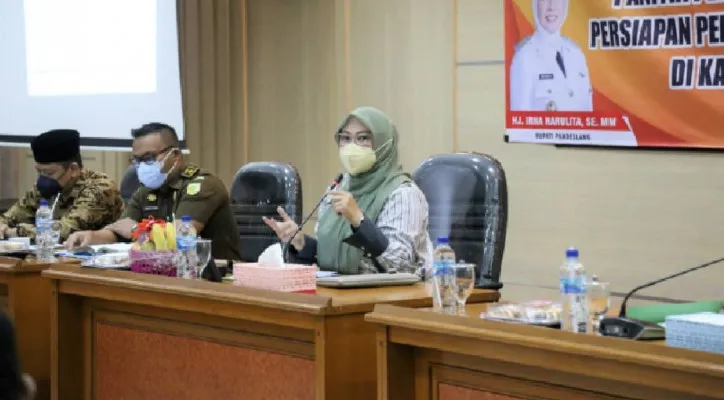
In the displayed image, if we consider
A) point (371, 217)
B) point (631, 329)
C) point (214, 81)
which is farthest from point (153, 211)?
point (631, 329)

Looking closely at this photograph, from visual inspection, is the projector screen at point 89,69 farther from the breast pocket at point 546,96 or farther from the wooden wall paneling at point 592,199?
the breast pocket at point 546,96

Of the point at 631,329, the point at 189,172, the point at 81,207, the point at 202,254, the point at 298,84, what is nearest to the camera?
the point at 631,329

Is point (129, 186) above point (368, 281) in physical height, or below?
above

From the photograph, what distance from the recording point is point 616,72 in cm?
455

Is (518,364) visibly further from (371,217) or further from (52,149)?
(52,149)

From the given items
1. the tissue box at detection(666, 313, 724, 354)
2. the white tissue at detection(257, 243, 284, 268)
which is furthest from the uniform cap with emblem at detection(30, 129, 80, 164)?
the tissue box at detection(666, 313, 724, 354)

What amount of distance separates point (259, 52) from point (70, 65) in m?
0.99

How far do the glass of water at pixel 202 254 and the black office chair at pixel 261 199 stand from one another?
101 cm

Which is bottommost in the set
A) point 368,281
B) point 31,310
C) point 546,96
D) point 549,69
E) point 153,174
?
point 31,310

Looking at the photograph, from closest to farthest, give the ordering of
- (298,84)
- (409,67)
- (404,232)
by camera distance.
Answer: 1. (404,232)
2. (409,67)
3. (298,84)

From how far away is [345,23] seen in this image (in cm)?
585

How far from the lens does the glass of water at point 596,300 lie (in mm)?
2268

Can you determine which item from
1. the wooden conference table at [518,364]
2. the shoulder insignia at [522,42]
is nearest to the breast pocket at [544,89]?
the shoulder insignia at [522,42]

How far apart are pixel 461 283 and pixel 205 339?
2.50 ft
